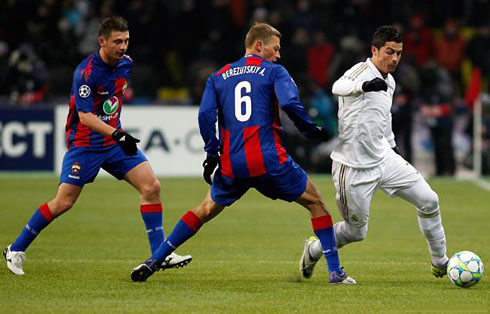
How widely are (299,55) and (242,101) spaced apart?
14.1 metres

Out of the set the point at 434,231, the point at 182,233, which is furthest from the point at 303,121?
the point at 434,231

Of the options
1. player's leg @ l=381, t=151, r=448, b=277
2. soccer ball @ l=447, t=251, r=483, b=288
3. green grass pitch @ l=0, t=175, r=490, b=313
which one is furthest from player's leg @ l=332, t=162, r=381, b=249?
soccer ball @ l=447, t=251, r=483, b=288

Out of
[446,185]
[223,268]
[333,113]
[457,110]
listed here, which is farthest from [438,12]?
[223,268]

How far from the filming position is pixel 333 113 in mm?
21281

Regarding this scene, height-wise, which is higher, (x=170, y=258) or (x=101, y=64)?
(x=101, y=64)

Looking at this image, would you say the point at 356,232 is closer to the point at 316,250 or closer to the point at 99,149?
the point at 316,250

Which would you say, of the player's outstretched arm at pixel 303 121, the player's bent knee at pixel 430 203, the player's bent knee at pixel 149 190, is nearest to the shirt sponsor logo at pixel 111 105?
the player's bent knee at pixel 149 190

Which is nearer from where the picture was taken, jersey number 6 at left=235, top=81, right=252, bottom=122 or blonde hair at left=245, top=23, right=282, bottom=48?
jersey number 6 at left=235, top=81, right=252, bottom=122

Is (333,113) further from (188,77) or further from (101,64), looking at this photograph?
(101,64)

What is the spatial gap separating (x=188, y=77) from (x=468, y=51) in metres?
6.21

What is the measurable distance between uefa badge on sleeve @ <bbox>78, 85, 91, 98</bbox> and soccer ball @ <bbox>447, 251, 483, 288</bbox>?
10.9 ft

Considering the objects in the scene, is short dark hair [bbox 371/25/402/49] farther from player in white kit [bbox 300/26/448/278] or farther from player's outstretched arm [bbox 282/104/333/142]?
player's outstretched arm [bbox 282/104/333/142]

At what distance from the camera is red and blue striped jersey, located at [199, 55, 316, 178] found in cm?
845

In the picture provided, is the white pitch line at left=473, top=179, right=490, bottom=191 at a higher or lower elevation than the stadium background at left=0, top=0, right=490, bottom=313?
lower
